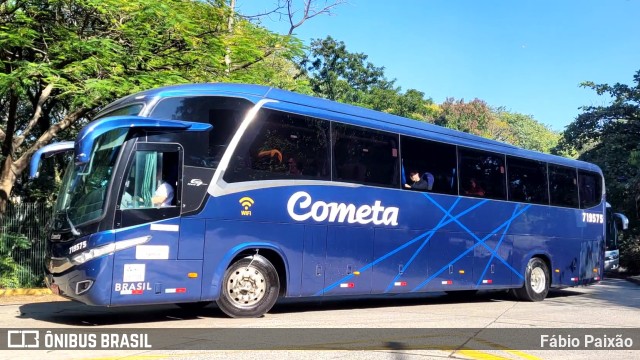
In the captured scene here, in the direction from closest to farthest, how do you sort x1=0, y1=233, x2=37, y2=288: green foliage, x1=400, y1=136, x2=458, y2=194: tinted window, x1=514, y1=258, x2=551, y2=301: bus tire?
x1=400, y1=136, x2=458, y2=194: tinted window → x1=514, y1=258, x2=551, y2=301: bus tire → x1=0, y1=233, x2=37, y2=288: green foliage

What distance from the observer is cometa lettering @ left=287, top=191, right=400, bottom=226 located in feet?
32.3

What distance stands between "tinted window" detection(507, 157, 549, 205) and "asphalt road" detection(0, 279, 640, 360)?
2.52 metres

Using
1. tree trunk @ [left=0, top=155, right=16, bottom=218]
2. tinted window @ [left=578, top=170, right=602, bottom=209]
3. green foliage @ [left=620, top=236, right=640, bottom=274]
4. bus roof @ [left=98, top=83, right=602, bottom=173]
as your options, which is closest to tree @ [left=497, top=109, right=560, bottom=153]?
green foliage @ [left=620, top=236, right=640, bottom=274]

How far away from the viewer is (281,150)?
9.63m

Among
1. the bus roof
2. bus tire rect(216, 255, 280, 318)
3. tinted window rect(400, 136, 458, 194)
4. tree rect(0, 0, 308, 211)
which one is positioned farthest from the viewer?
tree rect(0, 0, 308, 211)

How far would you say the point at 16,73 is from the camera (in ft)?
39.5

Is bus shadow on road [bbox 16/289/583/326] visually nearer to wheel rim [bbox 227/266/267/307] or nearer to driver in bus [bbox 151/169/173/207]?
wheel rim [bbox 227/266/267/307]

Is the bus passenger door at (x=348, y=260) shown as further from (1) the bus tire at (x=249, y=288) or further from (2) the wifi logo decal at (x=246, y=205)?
(2) the wifi logo decal at (x=246, y=205)

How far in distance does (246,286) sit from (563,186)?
9.72 metres

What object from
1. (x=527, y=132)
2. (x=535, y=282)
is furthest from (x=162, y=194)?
(x=527, y=132)

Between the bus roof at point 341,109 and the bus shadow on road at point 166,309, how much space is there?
341 centimetres

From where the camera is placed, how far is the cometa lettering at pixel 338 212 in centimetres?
984

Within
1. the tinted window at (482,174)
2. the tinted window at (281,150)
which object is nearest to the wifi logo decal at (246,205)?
the tinted window at (281,150)

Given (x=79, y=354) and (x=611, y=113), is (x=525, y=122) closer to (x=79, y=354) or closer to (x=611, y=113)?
(x=611, y=113)
